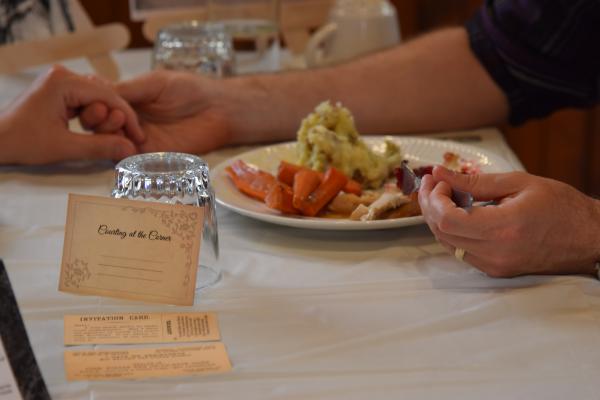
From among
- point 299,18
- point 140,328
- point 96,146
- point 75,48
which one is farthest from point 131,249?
point 299,18

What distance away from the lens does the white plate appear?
0.95 metres

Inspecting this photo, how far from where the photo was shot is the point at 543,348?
735mm

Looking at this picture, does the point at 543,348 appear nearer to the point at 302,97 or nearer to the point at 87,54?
the point at 302,97

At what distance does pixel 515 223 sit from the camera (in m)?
0.82

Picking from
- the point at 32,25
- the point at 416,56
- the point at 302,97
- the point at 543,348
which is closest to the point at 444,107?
the point at 416,56

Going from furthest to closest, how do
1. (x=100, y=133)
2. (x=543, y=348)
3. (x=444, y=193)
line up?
(x=100, y=133)
(x=444, y=193)
(x=543, y=348)

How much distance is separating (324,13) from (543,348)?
1638 mm

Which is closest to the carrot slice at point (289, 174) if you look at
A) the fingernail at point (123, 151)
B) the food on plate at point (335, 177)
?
the food on plate at point (335, 177)

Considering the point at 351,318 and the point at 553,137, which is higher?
the point at 351,318

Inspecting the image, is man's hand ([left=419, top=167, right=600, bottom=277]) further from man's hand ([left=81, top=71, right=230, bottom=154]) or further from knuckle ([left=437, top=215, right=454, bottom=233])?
man's hand ([left=81, top=71, right=230, bottom=154])

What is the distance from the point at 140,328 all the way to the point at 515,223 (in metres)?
0.37

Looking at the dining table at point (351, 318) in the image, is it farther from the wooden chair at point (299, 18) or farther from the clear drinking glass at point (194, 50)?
the wooden chair at point (299, 18)

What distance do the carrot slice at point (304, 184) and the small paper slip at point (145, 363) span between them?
0.32 meters

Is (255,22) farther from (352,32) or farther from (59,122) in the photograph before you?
(59,122)
